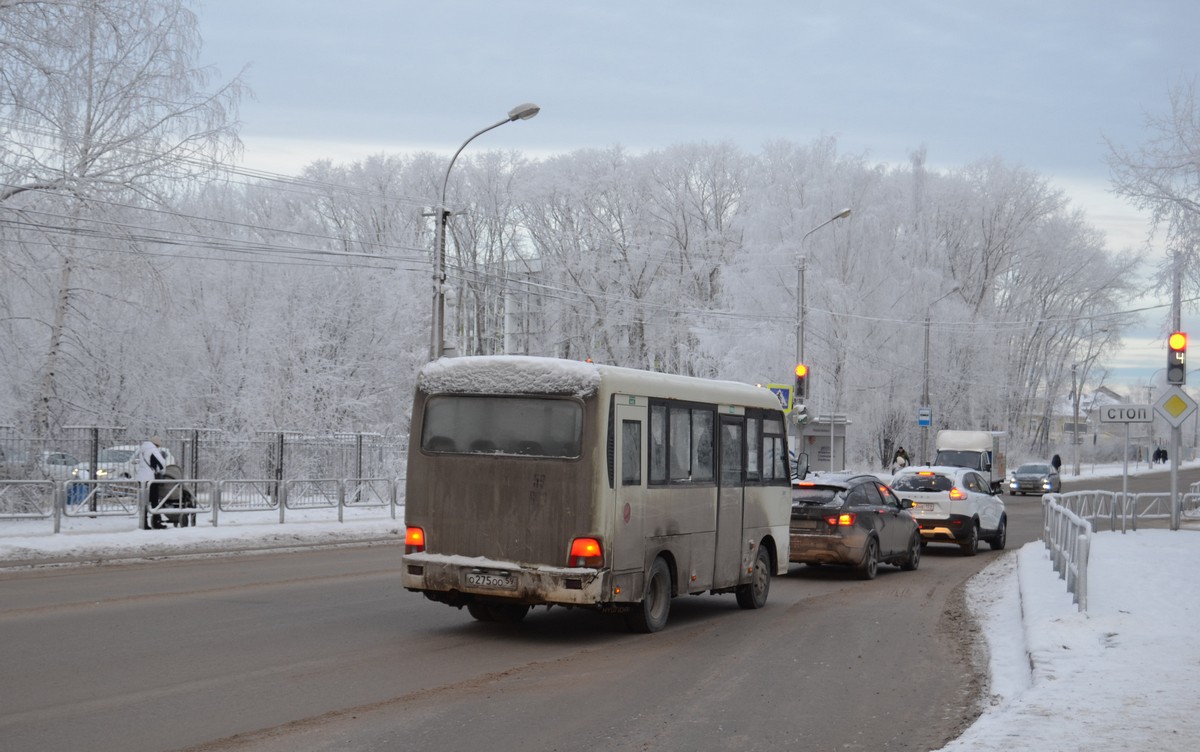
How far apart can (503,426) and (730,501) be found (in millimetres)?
3398

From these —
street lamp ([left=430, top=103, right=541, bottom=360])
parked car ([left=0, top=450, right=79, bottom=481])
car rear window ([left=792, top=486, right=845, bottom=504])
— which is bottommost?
car rear window ([left=792, top=486, right=845, bottom=504])

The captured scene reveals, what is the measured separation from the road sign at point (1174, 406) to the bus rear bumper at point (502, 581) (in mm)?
18620

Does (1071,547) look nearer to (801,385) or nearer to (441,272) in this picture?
(441,272)

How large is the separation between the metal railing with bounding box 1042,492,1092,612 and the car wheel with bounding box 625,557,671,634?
4164 mm

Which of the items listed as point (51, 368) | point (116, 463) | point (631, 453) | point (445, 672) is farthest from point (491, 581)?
point (51, 368)

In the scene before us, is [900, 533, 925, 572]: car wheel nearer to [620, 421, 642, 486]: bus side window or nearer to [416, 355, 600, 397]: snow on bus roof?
[620, 421, 642, 486]: bus side window

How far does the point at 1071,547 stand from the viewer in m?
14.9

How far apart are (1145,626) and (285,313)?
127 feet

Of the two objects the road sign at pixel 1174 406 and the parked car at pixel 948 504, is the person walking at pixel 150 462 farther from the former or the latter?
the road sign at pixel 1174 406

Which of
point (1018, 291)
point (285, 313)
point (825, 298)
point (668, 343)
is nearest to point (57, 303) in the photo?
point (285, 313)

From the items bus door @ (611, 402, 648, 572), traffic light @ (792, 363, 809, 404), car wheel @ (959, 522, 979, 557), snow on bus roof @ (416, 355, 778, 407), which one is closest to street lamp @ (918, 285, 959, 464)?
traffic light @ (792, 363, 809, 404)

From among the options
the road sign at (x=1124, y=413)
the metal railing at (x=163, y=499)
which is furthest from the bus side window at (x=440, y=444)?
the road sign at (x=1124, y=413)

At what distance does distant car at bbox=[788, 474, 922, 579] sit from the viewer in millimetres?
19031

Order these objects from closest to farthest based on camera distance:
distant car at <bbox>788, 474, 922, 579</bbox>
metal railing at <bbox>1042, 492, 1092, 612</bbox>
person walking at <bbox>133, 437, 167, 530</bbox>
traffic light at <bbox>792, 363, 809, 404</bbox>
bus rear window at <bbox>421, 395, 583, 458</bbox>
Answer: bus rear window at <bbox>421, 395, 583, 458</bbox>
metal railing at <bbox>1042, 492, 1092, 612</bbox>
distant car at <bbox>788, 474, 922, 579</bbox>
person walking at <bbox>133, 437, 167, 530</bbox>
traffic light at <bbox>792, 363, 809, 404</bbox>
